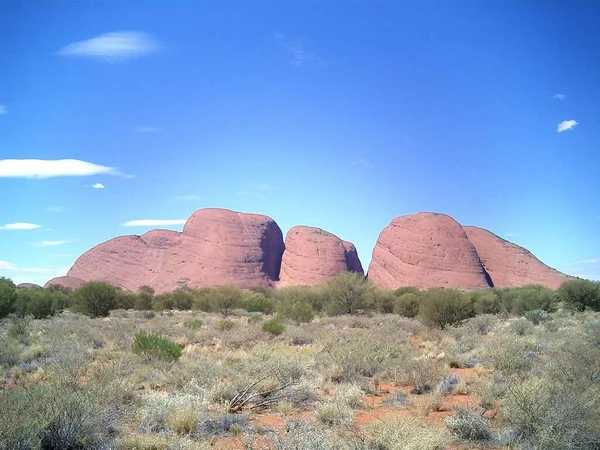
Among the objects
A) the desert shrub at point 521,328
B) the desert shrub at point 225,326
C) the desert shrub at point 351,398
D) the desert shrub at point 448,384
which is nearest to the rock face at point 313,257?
the desert shrub at point 225,326

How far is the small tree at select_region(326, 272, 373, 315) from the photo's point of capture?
32688 mm

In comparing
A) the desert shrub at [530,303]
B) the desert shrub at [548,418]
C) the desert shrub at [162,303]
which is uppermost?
the desert shrub at [530,303]

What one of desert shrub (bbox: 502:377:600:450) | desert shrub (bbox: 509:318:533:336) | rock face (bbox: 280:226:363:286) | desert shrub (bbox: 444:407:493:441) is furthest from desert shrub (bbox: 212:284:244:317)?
rock face (bbox: 280:226:363:286)

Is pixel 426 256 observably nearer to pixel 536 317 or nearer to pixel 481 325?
pixel 536 317

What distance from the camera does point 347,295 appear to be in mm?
32688

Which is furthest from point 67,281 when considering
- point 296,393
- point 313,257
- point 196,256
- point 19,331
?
point 296,393

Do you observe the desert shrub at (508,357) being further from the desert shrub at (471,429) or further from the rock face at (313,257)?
the rock face at (313,257)

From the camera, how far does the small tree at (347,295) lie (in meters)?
32.7

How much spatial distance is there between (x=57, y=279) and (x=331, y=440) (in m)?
94.1

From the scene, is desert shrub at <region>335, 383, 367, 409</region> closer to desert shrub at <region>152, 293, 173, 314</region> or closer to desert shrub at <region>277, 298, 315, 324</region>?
desert shrub at <region>277, 298, 315, 324</region>

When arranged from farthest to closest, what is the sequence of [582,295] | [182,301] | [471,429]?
[182,301]
[582,295]
[471,429]

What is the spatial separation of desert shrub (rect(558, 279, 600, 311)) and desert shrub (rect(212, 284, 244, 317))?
24768mm

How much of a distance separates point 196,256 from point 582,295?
226 ft

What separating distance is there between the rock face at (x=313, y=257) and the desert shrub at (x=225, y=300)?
4782cm
